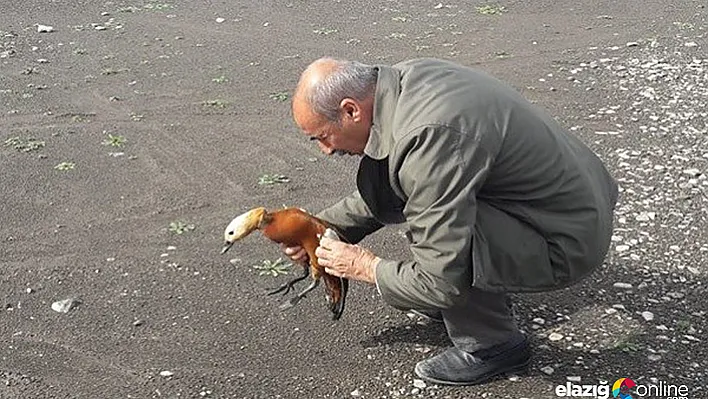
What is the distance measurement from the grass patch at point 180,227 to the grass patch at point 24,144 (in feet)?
5.63

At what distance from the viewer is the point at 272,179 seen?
227 inches

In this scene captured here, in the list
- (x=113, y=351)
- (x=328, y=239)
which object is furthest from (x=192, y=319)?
(x=328, y=239)

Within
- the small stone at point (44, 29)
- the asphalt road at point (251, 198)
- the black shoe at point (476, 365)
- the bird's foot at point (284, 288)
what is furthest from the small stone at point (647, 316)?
the small stone at point (44, 29)

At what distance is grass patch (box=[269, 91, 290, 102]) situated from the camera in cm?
739

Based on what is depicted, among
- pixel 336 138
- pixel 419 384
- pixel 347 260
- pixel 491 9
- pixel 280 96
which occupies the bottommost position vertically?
pixel 491 9

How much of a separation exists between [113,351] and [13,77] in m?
4.77

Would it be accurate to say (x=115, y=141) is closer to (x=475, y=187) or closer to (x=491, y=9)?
(x=475, y=187)

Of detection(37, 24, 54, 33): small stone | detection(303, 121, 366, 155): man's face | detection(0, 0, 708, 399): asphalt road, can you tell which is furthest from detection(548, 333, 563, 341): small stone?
detection(37, 24, 54, 33): small stone

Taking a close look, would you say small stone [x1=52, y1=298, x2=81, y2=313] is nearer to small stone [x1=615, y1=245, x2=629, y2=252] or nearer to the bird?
the bird

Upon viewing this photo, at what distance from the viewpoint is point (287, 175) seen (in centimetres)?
585

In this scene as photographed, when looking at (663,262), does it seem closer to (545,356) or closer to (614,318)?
(614,318)

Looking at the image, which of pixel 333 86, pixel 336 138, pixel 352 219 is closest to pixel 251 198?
pixel 352 219

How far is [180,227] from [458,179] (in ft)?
8.31

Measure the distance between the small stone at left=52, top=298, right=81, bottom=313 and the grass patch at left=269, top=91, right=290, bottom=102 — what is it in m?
3.39
